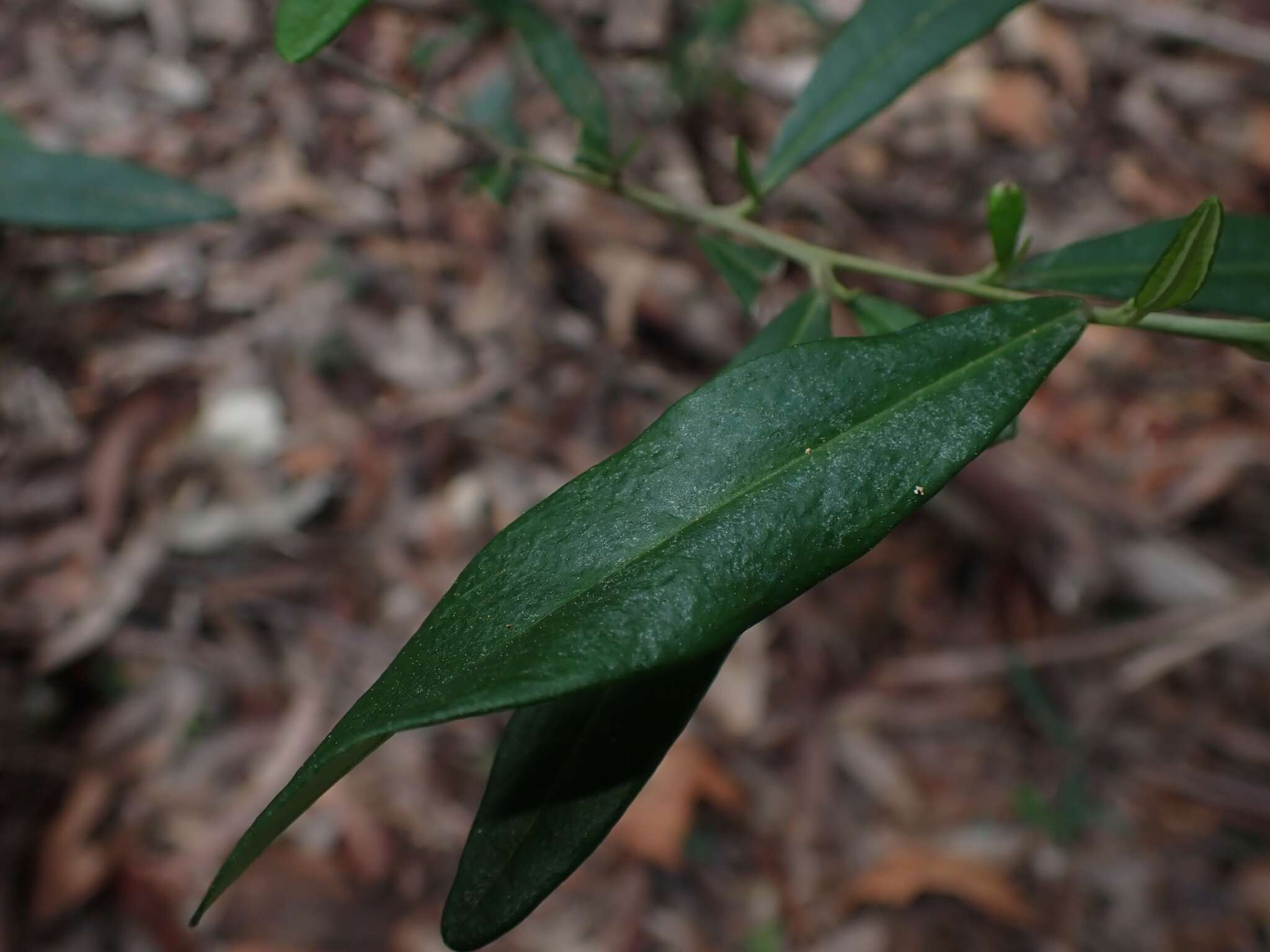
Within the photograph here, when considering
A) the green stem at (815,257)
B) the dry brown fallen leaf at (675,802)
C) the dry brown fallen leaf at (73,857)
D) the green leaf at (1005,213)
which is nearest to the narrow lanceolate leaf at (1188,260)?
the green stem at (815,257)

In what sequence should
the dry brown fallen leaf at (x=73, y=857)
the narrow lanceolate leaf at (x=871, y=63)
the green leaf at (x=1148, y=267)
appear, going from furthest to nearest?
1. the dry brown fallen leaf at (x=73, y=857)
2. the narrow lanceolate leaf at (x=871, y=63)
3. the green leaf at (x=1148, y=267)

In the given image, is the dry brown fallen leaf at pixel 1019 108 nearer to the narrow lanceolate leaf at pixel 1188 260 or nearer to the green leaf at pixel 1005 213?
the green leaf at pixel 1005 213

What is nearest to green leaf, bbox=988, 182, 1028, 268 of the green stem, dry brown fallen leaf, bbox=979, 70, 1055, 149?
the green stem

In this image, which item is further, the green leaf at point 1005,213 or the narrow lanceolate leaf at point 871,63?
the narrow lanceolate leaf at point 871,63

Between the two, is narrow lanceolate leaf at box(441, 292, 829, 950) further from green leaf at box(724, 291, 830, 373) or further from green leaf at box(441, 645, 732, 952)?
green leaf at box(724, 291, 830, 373)

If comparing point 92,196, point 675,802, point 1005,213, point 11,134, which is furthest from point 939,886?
point 11,134
